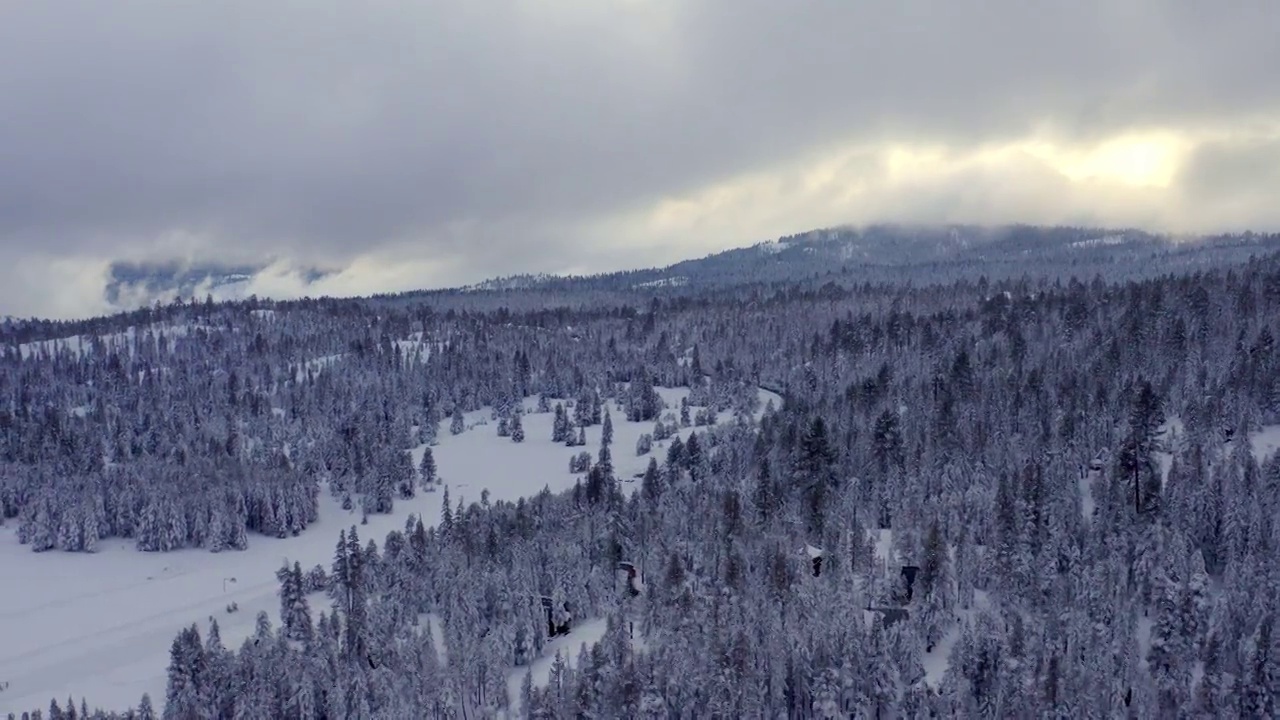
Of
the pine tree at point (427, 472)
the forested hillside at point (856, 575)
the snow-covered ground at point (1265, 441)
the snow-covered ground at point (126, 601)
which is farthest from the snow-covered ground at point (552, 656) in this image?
the pine tree at point (427, 472)

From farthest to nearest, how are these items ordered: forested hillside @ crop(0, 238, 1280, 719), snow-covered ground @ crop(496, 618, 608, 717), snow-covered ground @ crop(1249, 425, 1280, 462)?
snow-covered ground @ crop(1249, 425, 1280, 462), snow-covered ground @ crop(496, 618, 608, 717), forested hillside @ crop(0, 238, 1280, 719)

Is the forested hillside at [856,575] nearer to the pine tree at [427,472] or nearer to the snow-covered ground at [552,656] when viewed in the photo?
the snow-covered ground at [552,656]

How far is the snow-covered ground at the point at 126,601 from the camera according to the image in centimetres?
9775

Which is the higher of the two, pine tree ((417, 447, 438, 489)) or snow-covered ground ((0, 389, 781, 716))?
pine tree ((417, 447, 438, 489))

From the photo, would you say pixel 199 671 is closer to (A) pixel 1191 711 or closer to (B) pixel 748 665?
(B) pixel 748 665

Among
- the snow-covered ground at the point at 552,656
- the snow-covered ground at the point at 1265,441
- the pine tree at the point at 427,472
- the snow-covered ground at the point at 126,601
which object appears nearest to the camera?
the snow-covered ground at the point at 552,656

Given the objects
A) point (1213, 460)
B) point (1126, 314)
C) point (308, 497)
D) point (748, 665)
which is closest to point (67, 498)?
point (308, 497)

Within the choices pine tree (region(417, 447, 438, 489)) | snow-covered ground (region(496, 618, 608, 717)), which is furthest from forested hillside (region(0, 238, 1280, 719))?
pine tree (region(417, 447, 438, 489))

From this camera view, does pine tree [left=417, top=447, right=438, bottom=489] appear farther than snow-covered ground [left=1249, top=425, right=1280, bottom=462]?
Yes

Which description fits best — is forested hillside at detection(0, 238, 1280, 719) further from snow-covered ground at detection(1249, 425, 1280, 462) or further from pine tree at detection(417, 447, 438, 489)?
pine tree at detection(417, 447, 438, 489)

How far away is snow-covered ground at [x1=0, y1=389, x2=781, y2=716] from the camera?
3848 inches

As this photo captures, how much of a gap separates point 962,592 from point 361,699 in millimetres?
58733

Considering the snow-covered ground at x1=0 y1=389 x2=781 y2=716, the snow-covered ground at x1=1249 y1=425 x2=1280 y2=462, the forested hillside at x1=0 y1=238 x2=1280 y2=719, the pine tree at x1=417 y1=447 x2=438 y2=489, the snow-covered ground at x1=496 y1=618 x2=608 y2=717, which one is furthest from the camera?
the pine tree at x1=417 y1=447 x2=438 y2=489

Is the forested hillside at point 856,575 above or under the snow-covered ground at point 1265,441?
under
